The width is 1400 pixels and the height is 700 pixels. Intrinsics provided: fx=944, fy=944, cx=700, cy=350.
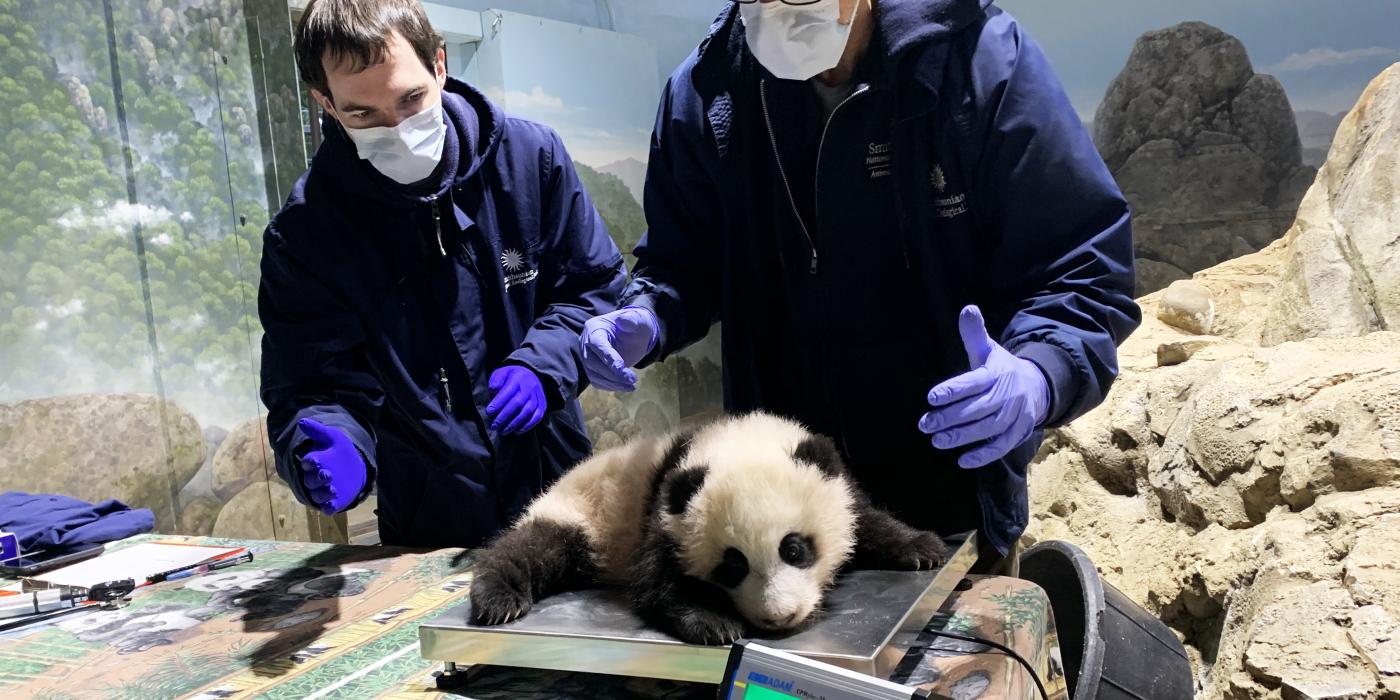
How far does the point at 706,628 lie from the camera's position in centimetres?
115

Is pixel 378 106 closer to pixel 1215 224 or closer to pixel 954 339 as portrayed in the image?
pixel 954 339

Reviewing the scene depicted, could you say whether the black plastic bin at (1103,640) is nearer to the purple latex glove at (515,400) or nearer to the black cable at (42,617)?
the purple latex glove at (515,400)

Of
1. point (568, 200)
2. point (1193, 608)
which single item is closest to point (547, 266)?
point (568, 200)

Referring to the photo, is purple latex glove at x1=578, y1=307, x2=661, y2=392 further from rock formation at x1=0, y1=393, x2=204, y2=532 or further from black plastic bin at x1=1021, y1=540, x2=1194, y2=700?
rock formation at x1=0, y1=393, x2=204, y2=532

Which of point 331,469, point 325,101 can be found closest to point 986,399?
point 331,469

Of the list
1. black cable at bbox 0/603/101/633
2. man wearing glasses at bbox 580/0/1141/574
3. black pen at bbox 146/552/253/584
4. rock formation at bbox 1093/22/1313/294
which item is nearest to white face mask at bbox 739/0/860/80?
man wearing glasses at bbox 580/0/1141/574

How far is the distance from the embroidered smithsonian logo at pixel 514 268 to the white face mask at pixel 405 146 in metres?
0.25

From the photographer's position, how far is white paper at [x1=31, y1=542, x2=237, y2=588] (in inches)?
80.0

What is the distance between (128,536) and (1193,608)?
12.1 feet

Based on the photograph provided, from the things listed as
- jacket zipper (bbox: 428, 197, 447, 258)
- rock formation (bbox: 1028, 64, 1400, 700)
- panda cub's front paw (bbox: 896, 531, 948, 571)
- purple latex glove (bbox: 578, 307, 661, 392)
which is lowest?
rock formation (bbox: 1028, 64, 1400, 700)

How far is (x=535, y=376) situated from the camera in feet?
6.32

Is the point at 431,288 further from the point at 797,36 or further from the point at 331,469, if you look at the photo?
the point at 797,36

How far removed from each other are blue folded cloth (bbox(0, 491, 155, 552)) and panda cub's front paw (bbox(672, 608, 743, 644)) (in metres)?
1.92

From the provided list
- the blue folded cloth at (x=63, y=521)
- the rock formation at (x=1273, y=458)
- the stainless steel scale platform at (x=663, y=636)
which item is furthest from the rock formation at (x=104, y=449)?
the rock formation at (x=1273, y=458)
